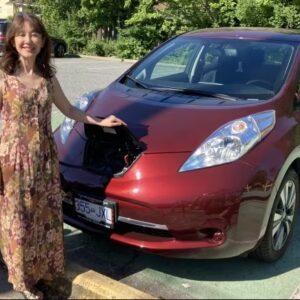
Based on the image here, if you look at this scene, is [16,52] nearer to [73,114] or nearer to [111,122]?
[73,114]

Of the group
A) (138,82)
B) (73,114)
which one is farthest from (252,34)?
(73,114)

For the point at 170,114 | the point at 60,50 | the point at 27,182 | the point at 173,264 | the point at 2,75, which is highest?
the point at 2,75

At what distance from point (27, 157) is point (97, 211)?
61 centimetres

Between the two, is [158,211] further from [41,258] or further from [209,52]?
[209,52]

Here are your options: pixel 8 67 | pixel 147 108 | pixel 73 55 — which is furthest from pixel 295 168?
pixel 73 55

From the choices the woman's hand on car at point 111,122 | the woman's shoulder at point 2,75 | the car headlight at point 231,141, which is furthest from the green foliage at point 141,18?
the woman's shoulder at point 2,75

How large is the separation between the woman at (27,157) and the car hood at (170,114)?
64 cm

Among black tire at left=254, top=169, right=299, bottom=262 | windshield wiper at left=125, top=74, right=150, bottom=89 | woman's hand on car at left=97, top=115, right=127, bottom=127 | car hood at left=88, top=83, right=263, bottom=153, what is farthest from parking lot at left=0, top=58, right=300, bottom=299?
windshield wiper at left=125, top=74, right=150, bottom=89

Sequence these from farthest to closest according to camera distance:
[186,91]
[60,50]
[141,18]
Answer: [60,50] → [141,18] → [186,91]

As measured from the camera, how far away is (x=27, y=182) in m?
2.88

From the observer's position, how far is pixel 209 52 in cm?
445

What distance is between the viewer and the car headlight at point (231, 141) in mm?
3098

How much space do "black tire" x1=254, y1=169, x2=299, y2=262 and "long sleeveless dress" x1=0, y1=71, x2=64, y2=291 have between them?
1.31 metres

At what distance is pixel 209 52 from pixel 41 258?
7.59 ft
